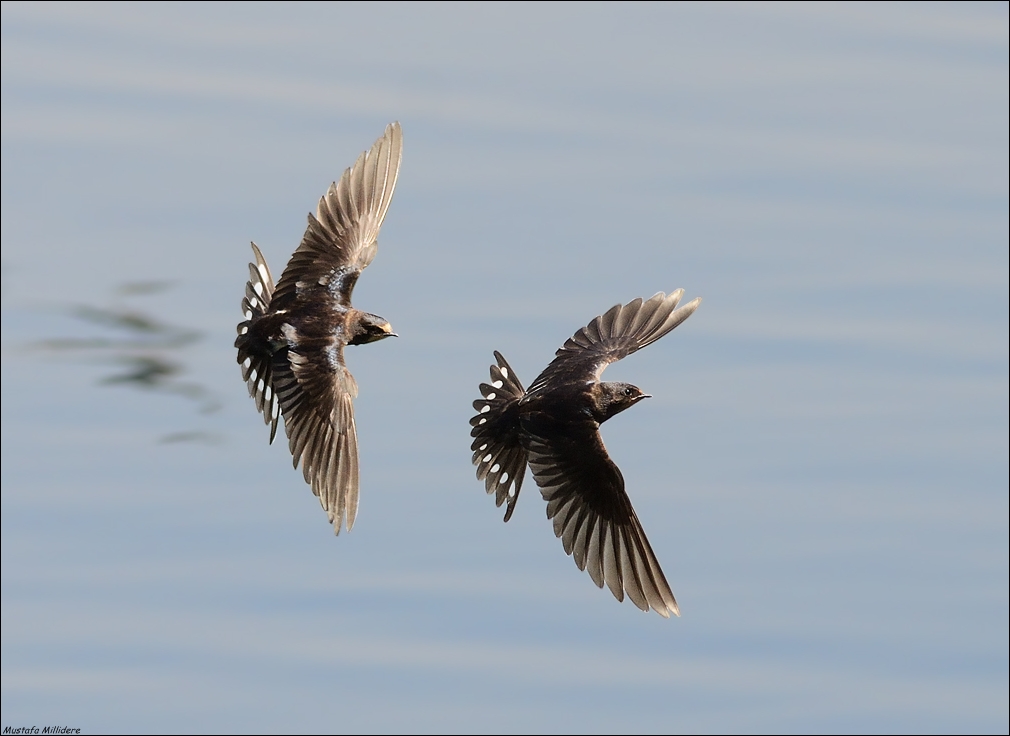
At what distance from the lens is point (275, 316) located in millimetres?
9047

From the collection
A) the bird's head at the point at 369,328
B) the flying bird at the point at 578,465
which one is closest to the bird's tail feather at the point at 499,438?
the flying bird at the point at 578,465

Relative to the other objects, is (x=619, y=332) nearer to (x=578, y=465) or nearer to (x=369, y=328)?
(x=578, y=465)

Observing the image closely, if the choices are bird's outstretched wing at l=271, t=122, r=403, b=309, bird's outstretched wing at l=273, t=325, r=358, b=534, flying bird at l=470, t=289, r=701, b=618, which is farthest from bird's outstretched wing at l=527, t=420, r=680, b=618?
bird's outstretched wing at l=271, t=122, r=403, b=309

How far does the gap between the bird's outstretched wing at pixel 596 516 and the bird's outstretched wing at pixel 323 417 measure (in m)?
0.89

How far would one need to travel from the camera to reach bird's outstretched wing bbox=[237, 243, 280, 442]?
360 inches

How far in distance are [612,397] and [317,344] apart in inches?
47.3

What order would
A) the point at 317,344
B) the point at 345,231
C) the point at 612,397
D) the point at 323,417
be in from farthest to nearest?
the point at 345,231 < the point at 323,417 < the point at 317,344 < the point at 612,397

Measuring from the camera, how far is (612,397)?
8539mm

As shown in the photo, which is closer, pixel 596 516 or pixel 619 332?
pixel 596 516

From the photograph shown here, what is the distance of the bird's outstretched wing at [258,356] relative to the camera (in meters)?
9.15

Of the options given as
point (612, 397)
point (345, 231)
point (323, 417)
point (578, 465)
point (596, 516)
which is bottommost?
point (596, 516)

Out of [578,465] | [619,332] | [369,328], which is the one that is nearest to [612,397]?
[578,465]

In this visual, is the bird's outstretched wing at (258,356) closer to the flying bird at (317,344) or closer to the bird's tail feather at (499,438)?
the flying bird at (317,344)

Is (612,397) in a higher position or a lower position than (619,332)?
lower
